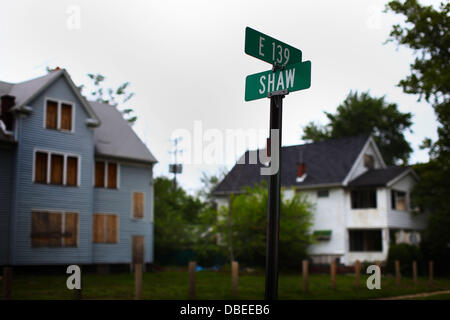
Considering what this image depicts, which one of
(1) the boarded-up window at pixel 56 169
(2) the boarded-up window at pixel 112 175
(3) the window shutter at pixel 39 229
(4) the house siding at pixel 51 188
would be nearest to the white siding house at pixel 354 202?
(2) the boarded-up window at pixel 112 175

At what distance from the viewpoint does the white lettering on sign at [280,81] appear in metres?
6.05

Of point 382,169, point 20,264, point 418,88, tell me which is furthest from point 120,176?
point 382,169

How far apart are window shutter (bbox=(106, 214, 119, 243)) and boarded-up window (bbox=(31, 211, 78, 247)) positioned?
2508mm

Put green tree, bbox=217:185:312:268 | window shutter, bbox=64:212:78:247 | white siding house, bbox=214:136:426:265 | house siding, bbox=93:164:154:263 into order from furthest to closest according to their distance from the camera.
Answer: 1. white siding house, bbox=214:136:426:265
2. green tree, bbox=217:185:312:268
3. house siding, bbox=93:164:154:263
4. window shutter, bbox=64:212:78:247

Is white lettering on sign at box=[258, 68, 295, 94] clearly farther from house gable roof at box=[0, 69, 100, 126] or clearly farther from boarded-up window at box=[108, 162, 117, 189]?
boarded-up window at box=[108, 162, 117, 189]

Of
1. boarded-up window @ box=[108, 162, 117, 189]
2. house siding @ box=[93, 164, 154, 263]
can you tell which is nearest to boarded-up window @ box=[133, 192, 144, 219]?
house siding @ box=[93, 164, 154, 263]

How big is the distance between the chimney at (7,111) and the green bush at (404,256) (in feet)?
72.6


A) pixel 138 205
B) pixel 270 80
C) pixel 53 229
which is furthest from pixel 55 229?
pixel 270 80

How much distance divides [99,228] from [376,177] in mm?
18999

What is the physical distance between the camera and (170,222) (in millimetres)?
45219

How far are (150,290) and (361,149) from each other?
2427cm

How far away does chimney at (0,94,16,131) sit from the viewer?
26094 mm

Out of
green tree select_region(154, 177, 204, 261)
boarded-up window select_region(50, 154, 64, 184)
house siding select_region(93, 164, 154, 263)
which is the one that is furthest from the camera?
green tree select_region(154, 177, 204, 261)

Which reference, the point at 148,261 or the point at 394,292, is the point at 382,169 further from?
the point at 394,292
